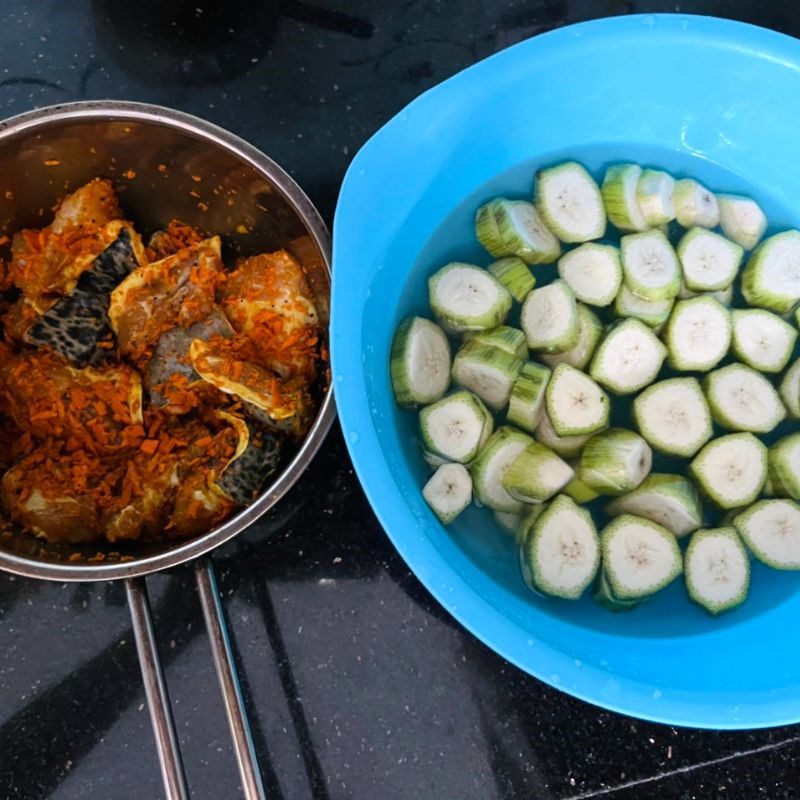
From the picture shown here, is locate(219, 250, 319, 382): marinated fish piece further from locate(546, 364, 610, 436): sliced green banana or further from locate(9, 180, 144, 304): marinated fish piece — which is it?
locate(546, 364, 610, 436): sliced green banana

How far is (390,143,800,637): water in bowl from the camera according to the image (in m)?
0.96

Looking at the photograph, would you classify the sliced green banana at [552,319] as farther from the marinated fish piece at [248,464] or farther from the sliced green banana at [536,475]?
the marinated fish piece at [248,464]

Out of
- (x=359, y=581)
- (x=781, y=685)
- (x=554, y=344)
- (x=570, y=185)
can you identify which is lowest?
(x=359, y=581)

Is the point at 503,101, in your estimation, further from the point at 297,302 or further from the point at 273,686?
the point at 273,686

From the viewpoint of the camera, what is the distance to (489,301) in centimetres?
99

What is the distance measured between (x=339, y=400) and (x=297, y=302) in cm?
24

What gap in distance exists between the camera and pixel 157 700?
0.83m

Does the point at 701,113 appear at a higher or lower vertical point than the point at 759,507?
higher

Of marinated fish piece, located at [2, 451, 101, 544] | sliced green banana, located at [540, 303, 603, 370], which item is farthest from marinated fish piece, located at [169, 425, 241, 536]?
sliced green banana, located at [540, 303, 603, 370]

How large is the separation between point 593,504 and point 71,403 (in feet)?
2.27

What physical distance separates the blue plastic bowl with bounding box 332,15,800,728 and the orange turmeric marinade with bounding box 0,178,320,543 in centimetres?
15

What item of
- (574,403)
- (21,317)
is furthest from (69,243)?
(574,403)

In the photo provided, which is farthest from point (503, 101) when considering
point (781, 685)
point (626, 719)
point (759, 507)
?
point (626, 719)

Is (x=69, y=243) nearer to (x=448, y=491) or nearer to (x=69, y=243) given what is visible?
(x=69, y=243)
